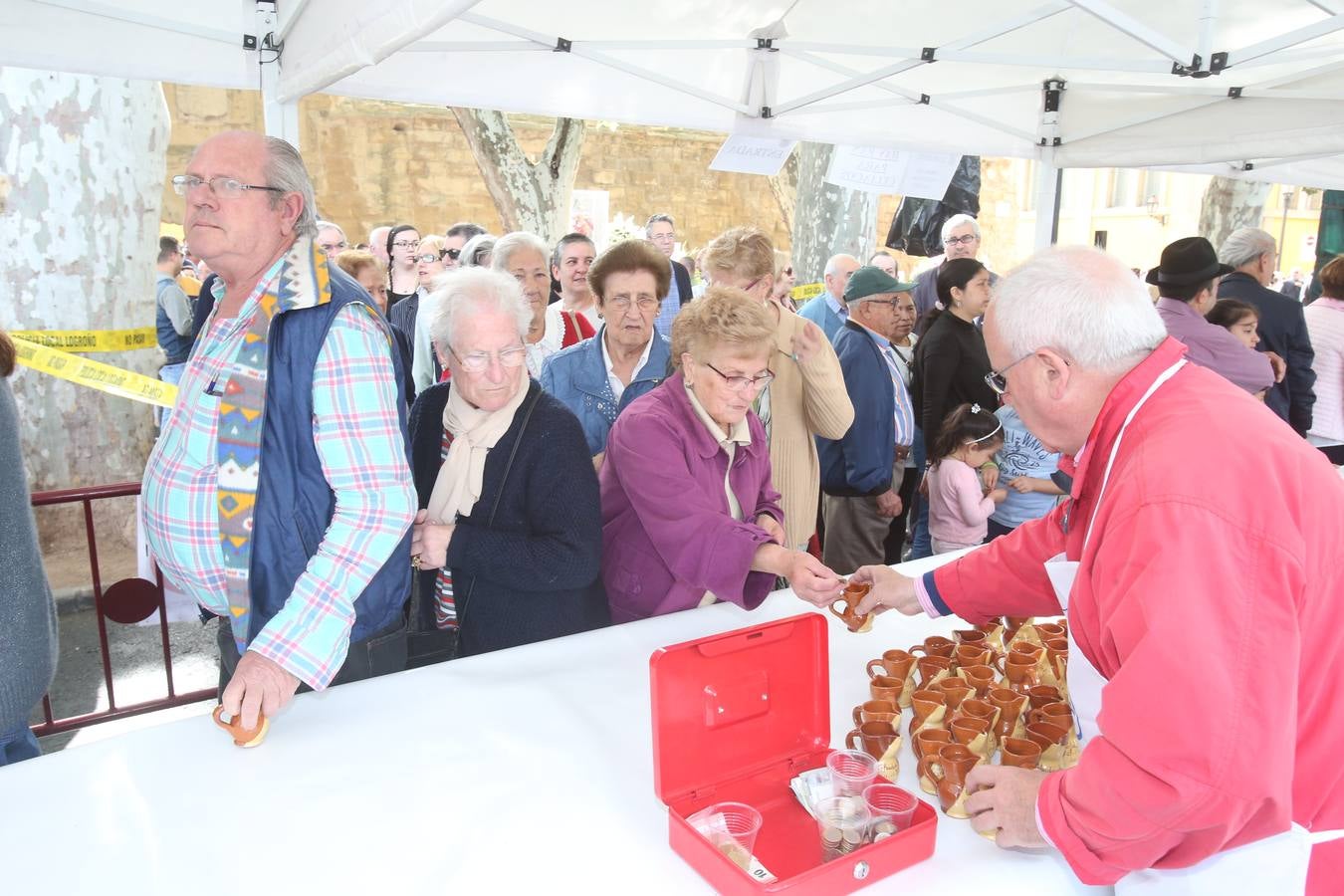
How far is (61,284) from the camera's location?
16.9ft

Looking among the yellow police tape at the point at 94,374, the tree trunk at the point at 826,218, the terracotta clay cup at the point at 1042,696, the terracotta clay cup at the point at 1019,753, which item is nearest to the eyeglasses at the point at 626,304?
the yellow police tape at the point at 94,374

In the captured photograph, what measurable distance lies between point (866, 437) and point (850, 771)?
96.8 inches

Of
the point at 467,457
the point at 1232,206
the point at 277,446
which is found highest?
the point at 1232,206

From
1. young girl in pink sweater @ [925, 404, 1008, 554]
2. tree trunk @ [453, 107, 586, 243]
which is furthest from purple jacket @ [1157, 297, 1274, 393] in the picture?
tree trunk @ [453, 107, 586, 243]

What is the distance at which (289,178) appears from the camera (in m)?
1.78

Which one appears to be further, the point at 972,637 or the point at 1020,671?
the point at 972,637

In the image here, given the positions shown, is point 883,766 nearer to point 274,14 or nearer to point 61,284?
point 274,14

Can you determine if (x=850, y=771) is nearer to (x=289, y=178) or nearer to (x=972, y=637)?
(x=972, y=637)

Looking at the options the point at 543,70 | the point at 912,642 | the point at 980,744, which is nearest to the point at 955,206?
the point at 543,70

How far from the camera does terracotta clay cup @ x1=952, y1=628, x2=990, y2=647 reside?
199 cm

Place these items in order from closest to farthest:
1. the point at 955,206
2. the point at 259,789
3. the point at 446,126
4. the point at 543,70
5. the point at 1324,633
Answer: the point at 1324,633
the point at 259,789
the point at 543,70
the point at 955,206
the point at 446,126

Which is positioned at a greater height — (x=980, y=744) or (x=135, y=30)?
(x=135, y=30)

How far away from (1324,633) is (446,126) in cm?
1999

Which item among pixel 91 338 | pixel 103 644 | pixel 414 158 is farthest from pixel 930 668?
pixel 414 158
